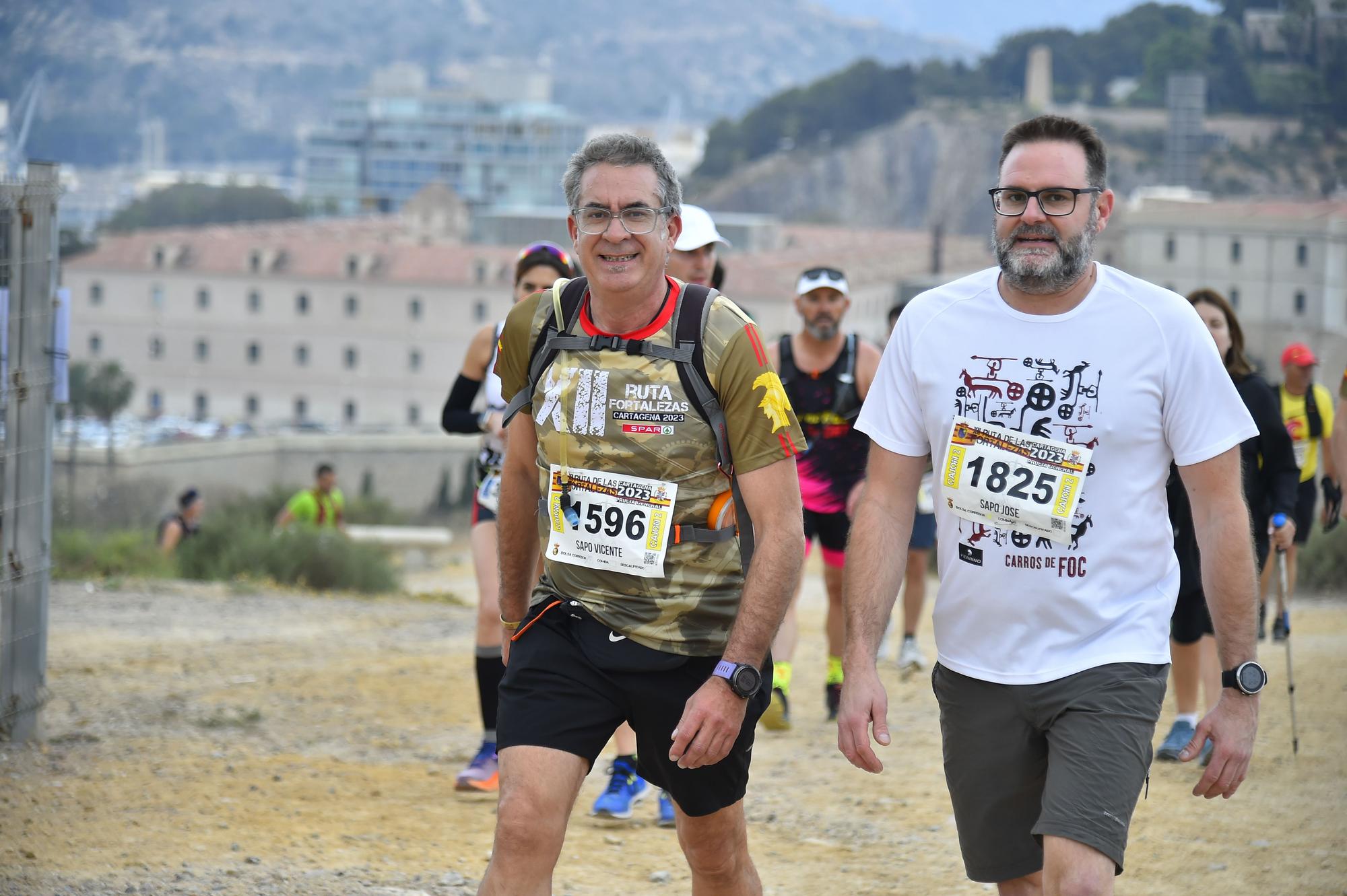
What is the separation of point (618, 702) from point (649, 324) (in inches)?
34.1

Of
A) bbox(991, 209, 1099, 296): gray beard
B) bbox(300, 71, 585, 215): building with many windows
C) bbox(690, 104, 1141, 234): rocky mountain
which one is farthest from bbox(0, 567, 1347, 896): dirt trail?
bbox(300, 71, 585, 215): building with many windows

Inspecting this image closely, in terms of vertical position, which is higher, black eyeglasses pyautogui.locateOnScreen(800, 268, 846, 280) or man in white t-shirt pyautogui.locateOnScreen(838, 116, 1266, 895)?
black eyeglasses pyautogui.locateOnScreen(800, 268, 846, 280)

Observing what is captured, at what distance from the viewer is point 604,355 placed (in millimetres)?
3791

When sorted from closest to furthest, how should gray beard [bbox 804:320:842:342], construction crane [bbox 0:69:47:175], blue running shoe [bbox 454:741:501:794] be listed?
blue running shoe [bbox 454:741:501:794]
gray beard [bbox 804:320:842:342]
construction crane [bbox 0:69:47:175]

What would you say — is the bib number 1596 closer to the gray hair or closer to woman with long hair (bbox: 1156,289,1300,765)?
the gray hair

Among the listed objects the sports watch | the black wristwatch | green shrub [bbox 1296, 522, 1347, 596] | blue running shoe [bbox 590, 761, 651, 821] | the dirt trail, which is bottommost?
green shrub [bbox 1296, 522, 1347, 596]

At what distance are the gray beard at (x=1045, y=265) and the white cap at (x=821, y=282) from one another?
3646 mm

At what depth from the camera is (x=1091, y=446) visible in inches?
140

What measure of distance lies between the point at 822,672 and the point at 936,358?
21.7 ft

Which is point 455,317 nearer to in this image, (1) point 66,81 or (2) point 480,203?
(1) point 66,81

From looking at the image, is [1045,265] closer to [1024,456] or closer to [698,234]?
[1024,456]

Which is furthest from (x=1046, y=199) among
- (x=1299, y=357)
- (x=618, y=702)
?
(x=1299, y=357)

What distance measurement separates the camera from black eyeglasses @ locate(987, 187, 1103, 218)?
3.67 metres

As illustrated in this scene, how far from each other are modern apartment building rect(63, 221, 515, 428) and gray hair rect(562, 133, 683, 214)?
91011 mm
